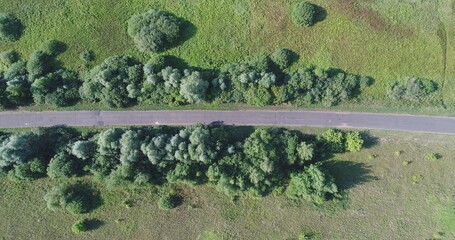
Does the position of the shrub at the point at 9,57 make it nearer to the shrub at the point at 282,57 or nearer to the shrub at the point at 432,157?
the shrub at the point at 282,57

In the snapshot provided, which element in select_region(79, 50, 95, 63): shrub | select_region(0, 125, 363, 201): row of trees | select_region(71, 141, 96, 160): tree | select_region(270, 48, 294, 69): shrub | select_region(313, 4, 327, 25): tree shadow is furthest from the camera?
select_region(313, 4, 327, 25): tree shadow

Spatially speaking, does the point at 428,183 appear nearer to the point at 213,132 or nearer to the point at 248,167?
the point at 248,167

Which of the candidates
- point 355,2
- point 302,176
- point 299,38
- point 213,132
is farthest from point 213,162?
point 355,2

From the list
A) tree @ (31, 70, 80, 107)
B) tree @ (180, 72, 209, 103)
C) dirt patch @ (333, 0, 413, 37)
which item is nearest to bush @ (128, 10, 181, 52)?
tree @ (180, 72, 209, 103)

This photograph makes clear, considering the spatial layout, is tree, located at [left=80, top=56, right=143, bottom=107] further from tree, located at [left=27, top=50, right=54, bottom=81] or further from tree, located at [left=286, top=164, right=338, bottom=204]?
tree, located at [left=286, top=164, right=338, bottom=204]

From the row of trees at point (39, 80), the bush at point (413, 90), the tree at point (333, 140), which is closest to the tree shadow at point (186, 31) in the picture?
the row of trees at point (39, 80)

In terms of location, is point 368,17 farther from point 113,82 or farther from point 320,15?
point 113,82
